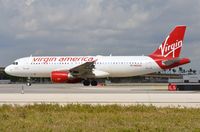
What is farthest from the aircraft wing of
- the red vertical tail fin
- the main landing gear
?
the red vertical tail fin

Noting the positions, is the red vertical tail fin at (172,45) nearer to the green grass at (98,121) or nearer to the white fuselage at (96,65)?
the white fuselage at (96,65)

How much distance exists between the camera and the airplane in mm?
54688

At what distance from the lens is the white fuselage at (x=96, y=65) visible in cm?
5540

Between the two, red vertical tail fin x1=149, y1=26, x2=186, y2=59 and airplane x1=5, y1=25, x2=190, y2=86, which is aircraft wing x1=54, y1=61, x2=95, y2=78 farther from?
red vertical tail fin x1=149, y1=26, x2=186, y2=59

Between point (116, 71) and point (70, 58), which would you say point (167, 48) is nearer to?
point (116, 71)

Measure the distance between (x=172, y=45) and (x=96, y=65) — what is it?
32.8 feet

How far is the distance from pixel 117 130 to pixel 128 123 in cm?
170

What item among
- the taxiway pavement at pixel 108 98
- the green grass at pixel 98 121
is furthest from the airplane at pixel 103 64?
the green grass at pixel 98 121

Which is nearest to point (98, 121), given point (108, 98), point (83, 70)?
point (108, 98)

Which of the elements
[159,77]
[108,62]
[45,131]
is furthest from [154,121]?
[159,77]

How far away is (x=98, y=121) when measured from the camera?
13.1 meters

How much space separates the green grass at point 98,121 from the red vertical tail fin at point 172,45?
132ft

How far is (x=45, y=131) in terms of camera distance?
35.4 ft

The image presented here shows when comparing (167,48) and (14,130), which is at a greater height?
(167,48)
